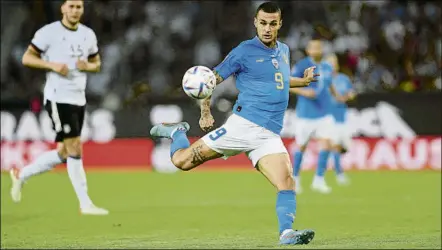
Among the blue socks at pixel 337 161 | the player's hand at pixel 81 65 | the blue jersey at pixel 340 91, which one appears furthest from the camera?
the blue jersey at pixel 340 91

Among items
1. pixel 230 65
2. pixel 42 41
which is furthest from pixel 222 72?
pixel 42 41

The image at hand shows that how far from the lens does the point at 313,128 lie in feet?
49.3

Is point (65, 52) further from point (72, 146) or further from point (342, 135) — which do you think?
point (342, 135)

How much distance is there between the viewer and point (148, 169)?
19578mm

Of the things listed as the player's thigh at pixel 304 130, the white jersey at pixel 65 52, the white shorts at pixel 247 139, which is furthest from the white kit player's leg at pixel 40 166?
the player's thigh at pixel 304 130

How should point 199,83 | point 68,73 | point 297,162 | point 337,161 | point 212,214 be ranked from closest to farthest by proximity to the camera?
point 199,83, point 68,73, point 212,214, point 297,162, point 337,161

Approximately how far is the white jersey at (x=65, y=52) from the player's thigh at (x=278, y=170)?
11.7ft

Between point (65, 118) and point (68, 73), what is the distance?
50 cm

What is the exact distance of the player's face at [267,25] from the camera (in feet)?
25.6

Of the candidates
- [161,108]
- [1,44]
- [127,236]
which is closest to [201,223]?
[127,236]

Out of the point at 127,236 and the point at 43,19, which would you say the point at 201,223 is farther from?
the point at 43,19

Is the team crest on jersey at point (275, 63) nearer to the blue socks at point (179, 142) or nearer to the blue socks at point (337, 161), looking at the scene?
the blue socks at point (179, 142)

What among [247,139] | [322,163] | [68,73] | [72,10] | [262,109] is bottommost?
[322,163]

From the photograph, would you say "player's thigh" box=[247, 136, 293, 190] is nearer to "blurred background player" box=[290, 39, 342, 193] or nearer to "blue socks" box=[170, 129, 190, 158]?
"blue socks" box=[170, 129, 190, 158]
